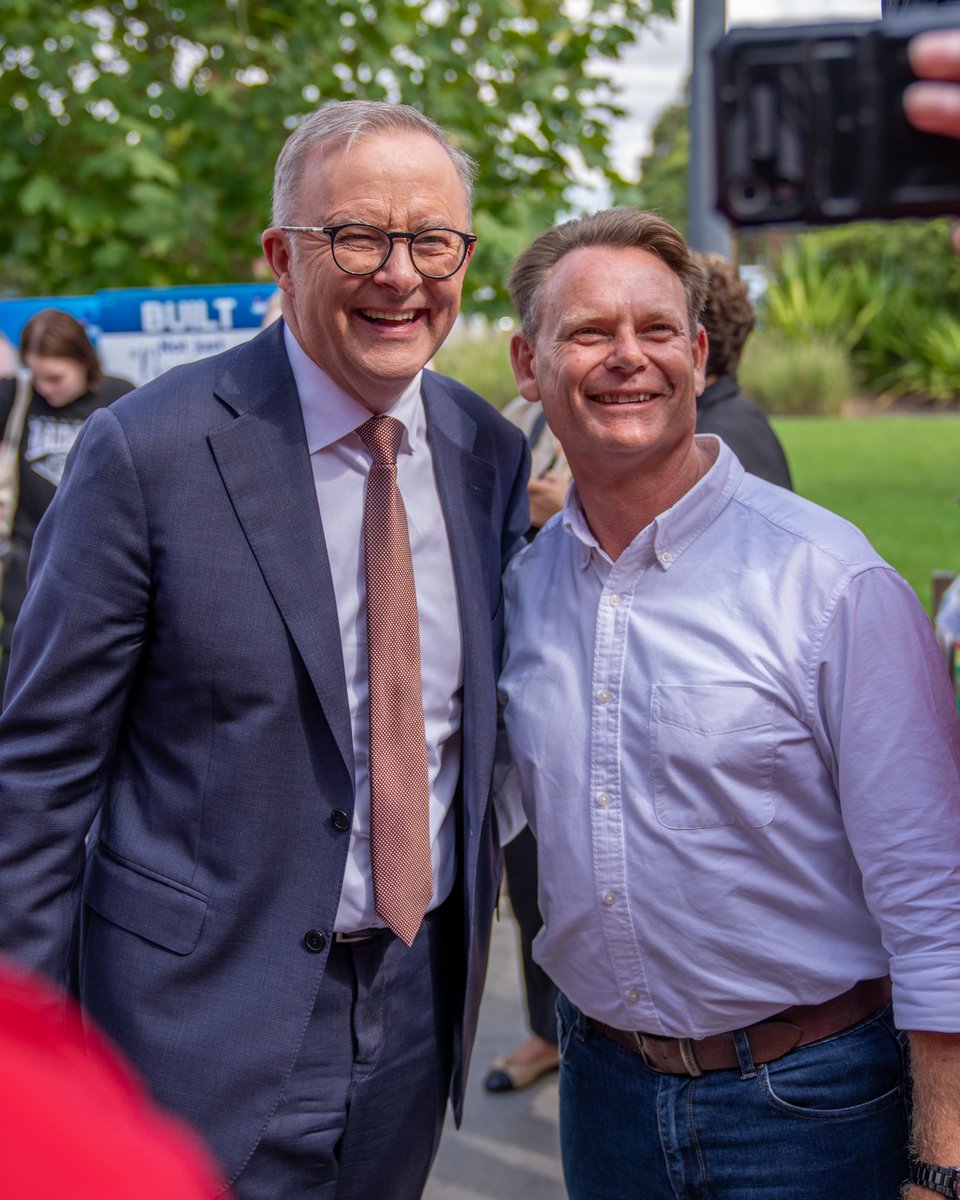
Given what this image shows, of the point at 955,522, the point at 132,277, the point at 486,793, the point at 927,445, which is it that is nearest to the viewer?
the point at 486,793

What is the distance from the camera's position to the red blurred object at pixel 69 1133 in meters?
0.56

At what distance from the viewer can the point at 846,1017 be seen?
6.12 feet

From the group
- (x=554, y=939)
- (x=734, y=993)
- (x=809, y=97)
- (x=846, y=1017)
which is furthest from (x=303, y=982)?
(x=809, y=97)

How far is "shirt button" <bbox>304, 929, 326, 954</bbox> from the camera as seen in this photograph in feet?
6.36

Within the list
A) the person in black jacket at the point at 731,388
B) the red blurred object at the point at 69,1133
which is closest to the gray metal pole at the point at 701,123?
the person in black jacket at the point at 731,388

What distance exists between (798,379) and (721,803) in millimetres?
19245

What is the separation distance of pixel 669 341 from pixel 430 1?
14.3ft

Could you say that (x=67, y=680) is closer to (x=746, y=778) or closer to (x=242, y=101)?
(x=746, y=778)

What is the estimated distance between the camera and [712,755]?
181 centimetres

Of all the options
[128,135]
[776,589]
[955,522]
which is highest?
[128,135]

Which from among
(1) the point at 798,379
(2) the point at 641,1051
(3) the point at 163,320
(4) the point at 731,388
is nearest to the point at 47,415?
(3) the point at 163,320

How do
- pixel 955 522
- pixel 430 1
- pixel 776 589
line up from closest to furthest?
pixel 776 589 → pixel 430 1 → pixel 955 522

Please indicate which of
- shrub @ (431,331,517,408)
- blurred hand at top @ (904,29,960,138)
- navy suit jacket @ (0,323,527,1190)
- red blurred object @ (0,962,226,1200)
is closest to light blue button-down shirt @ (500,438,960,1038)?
navy suit jacket @ (0,323,527,1190)

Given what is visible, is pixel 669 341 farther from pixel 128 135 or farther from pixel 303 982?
pixel 128 135
